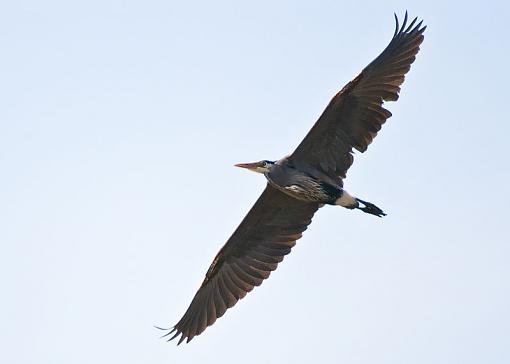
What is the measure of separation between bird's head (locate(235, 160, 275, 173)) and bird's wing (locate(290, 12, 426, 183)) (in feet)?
1.94

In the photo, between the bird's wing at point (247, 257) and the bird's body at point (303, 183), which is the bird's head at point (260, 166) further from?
the bird's wing at point (247, 257)

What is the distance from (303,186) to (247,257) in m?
2.11

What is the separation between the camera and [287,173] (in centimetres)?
1984

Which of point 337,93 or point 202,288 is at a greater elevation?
point 337,93

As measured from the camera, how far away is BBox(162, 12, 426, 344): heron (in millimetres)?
19312

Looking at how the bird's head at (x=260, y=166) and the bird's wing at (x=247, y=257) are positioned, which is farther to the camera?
the bird's wing at (x=247, y=257)

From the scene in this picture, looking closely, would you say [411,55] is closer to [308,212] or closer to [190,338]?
[308,212]

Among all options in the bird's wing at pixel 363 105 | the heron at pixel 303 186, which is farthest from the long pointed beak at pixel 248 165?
the bird's wing at pixel 363 105

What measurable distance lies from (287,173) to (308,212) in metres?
1.18

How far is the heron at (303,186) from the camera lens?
1931 centimetres

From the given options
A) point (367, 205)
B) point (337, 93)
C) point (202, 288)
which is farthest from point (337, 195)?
point (202, 288)

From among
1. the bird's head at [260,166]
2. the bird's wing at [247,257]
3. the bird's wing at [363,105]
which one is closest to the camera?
the bird's wing at [363,105]

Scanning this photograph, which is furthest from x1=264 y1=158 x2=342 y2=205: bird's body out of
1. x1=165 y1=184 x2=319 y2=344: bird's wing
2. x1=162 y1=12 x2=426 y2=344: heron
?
x1=165 y1=184 x2=319 y2=344: bird's wing

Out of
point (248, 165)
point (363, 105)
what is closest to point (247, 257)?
point (248, 165)
